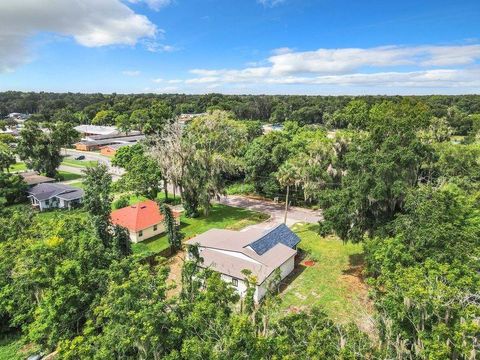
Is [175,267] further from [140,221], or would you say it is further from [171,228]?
[140,221]

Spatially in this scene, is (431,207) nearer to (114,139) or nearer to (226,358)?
(226,358)

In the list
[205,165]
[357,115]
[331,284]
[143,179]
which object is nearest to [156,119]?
[357,115]

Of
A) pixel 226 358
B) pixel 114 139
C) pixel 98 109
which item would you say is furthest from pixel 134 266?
pixel 98 109

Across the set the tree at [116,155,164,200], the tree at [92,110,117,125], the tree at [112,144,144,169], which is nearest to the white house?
the tree at [116,155,164,200]

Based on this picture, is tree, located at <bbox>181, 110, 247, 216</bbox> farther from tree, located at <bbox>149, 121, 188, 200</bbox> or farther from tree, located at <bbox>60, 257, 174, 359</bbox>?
tree, located at <bbox>60, 257, 174, 359</bbox>

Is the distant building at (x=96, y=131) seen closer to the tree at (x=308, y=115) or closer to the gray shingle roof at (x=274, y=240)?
the tree at (x=308, y=115)

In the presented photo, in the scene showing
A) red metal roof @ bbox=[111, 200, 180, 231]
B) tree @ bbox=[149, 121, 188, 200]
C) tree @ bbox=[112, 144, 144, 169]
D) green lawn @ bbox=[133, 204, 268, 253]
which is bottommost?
green lawn @ bbox=[133, 204, 268, 253]
